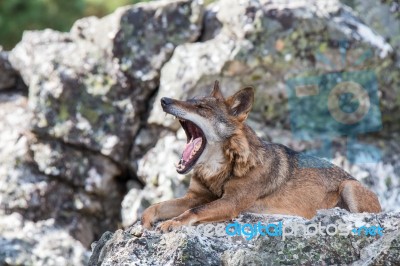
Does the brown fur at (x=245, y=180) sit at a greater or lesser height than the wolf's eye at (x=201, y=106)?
lesser

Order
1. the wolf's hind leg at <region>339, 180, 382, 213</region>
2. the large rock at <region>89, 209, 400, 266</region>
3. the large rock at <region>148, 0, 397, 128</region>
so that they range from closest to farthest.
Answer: the large rock at <region>89, 209, 400, 266</region> → the wolf's hind leg at <region>339, 180, 382, 213</region> → the large rock at <region>148, 0, 397, 128</region>

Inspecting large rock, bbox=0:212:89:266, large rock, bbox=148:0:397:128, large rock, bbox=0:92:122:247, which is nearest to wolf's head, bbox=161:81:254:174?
large rock, bbox=148:0:397:128

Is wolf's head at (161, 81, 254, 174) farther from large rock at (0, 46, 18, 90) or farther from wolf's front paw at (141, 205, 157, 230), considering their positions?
large rock at (0, 46, 18, 90)

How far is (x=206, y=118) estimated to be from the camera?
7773 millimetres

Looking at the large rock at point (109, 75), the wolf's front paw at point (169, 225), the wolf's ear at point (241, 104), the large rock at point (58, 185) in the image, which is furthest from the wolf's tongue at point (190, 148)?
the large rock at point (58, 185)

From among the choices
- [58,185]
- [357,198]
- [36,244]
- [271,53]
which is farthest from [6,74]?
[357,198]

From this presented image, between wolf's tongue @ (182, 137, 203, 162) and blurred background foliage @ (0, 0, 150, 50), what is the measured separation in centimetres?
1495

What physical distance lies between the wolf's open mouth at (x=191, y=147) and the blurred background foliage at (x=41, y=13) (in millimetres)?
14863

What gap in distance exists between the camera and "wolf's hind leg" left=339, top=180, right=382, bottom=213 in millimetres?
7965

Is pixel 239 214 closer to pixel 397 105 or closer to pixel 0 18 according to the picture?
pixel 397 105

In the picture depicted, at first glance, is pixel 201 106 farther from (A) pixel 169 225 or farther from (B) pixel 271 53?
(B) pixel 271 53

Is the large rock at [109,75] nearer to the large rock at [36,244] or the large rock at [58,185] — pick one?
the large rock at [58,185]

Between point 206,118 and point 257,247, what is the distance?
1.78m

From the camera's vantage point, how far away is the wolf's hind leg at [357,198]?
7.96 m
